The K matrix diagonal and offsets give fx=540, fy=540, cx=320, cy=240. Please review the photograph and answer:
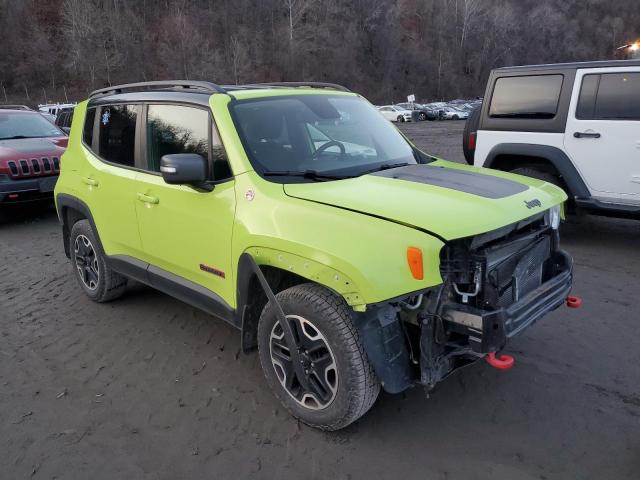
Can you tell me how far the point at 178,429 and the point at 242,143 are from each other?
1.77 meters

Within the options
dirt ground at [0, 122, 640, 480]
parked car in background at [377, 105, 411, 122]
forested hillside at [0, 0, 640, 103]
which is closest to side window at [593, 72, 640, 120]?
dirt ground at [0, 122, 640, 480]

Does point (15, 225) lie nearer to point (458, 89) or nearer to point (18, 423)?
point (18, 423)

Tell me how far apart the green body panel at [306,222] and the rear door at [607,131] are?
116 inches

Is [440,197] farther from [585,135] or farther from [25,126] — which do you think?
[25,126]

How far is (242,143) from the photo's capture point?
3398 millimetres

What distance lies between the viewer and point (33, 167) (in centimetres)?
833

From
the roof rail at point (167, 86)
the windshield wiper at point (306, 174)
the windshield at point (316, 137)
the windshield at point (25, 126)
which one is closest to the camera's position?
the windshield wiper at point (306, 174)

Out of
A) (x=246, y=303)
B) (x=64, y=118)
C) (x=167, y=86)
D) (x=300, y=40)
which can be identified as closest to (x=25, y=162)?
(x=167, y=86)

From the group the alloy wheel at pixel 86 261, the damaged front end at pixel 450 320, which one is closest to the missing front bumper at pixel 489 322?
the damaged front end at pixel 450 320

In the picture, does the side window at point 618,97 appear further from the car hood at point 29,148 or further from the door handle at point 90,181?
the car hood at point 29,148

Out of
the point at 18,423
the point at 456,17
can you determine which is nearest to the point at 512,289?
the point at 18,423

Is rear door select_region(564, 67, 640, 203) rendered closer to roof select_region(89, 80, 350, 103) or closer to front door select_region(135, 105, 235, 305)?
roof select_region(89, 80, 350, 103)

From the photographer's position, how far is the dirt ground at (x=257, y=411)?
2.85m

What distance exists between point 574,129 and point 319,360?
483 centimetres
